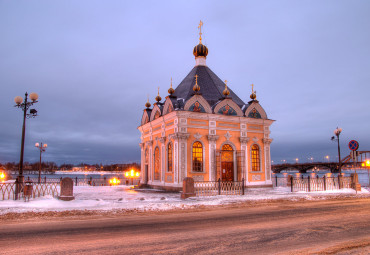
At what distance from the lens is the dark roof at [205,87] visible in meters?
25.9

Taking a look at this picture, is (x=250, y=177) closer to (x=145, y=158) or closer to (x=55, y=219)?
(x=145, y=158)

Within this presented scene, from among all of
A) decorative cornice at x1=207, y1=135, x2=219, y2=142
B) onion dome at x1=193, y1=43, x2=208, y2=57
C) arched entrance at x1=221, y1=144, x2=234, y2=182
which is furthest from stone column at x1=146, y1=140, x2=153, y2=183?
onion dome at x1=193, y1=43, x2=208, y2=57

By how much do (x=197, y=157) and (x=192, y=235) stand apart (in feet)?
53.7

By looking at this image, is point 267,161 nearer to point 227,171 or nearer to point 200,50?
point 227,171

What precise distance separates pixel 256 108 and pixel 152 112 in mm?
9949

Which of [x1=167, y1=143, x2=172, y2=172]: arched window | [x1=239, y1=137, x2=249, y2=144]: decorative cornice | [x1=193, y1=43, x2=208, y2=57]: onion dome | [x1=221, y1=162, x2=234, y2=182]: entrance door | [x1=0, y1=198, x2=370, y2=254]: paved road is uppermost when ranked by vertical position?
[x1=193, y1=43, x2=208, y2=57]: onion dome

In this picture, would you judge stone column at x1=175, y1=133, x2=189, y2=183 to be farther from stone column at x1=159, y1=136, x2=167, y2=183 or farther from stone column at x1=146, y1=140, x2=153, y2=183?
stone column at x1=146, y1=140, x2=153, y2=183

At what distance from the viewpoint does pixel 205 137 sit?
23.9 m

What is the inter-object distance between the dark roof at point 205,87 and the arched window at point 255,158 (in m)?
4.24

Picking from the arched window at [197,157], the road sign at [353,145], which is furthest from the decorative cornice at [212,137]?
the road sign at [353,145]

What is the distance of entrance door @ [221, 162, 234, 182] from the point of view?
24406mm

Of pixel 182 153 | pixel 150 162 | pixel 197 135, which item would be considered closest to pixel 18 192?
pixel 182 153

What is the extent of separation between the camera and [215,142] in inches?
950

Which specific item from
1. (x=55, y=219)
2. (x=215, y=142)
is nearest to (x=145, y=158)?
(x=215, y=142)
